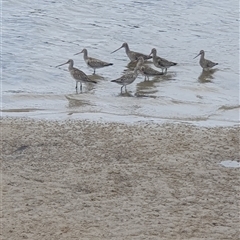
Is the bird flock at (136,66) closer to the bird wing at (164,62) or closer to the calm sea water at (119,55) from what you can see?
the bird wing at (164,62)

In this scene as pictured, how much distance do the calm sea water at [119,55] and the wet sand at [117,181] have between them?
3.76ft

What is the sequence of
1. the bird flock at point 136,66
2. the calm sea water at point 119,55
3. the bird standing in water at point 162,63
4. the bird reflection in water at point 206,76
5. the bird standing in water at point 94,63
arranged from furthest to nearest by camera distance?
the bird standing in water at point 162,63 → the bird standing in water at point 94,63 → the bird reflection in water at point 206,76 → the bird flock at point 136,66 → the calm sea water at point 119,55

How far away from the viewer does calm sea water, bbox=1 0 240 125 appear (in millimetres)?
12578

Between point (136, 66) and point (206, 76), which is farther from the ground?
point (136, 66)

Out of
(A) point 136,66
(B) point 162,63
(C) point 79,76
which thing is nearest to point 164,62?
(B) point 162,63

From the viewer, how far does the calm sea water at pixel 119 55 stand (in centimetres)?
1258

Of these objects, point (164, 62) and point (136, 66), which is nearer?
point (136, 66)

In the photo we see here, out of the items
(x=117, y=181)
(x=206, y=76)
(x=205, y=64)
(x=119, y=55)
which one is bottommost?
(x=119, y=55)

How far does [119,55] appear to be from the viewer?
701 inches

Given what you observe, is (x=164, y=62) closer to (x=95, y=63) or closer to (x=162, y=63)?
(x=162, y=63)

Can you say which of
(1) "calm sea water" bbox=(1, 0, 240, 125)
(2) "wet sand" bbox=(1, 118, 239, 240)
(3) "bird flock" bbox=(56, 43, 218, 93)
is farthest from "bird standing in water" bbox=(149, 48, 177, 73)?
(2) "wet sand" bbox=(1, 118, 239, 240)

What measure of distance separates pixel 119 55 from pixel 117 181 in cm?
932

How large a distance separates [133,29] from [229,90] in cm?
669

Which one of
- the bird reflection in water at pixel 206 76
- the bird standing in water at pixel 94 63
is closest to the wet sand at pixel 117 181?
the bird reflection in water at pixel 206 76
